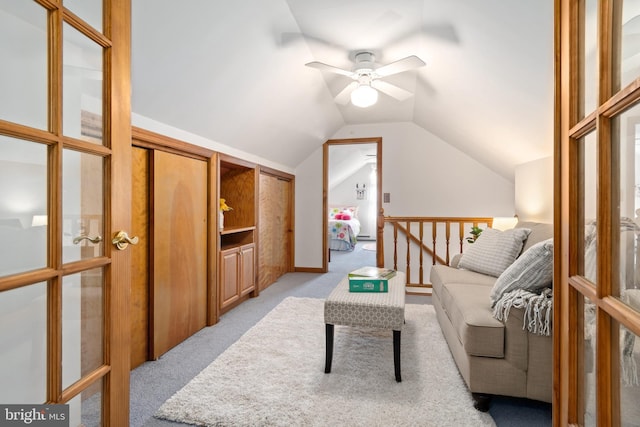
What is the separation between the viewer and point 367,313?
183 cm

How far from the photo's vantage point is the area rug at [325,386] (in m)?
1.50

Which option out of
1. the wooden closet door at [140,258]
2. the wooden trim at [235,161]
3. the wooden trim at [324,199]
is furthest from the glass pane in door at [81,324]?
the wooden trim at [324,199]

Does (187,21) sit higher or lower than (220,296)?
higher

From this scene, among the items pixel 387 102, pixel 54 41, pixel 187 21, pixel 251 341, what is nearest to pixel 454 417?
pixel 251 341

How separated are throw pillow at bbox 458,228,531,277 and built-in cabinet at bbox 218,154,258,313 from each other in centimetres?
218

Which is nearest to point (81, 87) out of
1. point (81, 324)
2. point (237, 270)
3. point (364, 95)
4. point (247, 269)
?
point (81, 324)

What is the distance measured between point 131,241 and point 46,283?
0.27 metres

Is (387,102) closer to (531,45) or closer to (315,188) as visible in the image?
(315,188)

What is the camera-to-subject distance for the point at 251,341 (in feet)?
7.73

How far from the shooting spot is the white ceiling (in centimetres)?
173

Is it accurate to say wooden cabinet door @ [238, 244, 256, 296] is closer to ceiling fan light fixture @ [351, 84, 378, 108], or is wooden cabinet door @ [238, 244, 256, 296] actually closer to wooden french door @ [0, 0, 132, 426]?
ceiling fan light fixture @ [351, 84, 378, 108]

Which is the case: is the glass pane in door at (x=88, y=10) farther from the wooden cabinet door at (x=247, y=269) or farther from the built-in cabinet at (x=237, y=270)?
the wooden cabinet door at (x=247, y=269)

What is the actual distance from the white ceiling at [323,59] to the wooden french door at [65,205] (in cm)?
76

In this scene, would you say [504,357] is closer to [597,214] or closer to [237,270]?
[597,214]
